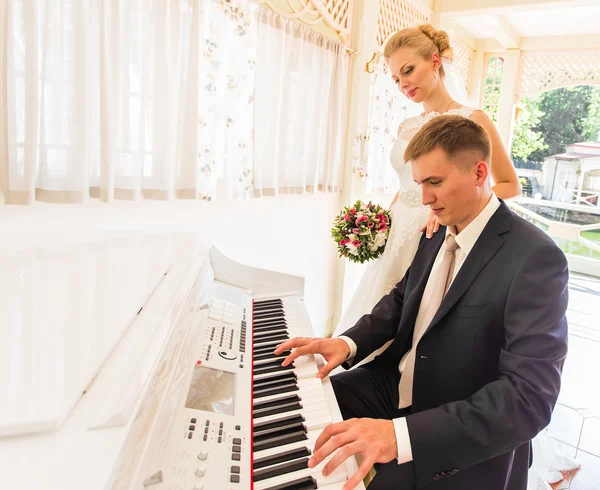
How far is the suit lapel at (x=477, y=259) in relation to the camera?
1.17 metres

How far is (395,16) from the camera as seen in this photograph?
366cm

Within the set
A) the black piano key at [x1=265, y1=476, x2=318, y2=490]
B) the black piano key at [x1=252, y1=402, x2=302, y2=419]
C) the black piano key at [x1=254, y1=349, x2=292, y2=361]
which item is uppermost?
the black piano key at [x1=254, y1=349, x2=292, y2=361]

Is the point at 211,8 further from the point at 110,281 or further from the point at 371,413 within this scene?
the point at 371,413

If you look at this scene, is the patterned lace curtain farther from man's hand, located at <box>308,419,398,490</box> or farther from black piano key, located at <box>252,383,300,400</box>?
man's hand, located at <box>308,419,398,490</box>

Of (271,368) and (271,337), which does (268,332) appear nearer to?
(271,337)

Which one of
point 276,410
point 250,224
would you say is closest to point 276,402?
point 276,410

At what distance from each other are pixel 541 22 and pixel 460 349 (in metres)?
5.17

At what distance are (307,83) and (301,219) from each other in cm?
92

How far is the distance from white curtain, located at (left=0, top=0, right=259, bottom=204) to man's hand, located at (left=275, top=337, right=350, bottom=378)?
42.3 inches

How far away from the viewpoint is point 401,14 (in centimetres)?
374

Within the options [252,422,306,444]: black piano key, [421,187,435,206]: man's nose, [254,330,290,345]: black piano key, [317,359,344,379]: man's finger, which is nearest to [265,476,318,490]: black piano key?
[252,422,306,444]: black piano key

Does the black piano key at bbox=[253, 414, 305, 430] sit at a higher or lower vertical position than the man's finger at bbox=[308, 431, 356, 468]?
lower

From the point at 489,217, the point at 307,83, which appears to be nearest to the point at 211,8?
the point at 307,83

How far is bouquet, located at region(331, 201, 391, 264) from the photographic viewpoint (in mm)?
2215
